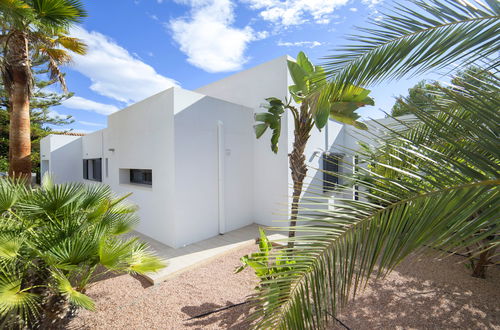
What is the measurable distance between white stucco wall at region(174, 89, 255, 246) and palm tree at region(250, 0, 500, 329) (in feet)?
19.5

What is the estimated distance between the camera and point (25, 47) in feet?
22.2

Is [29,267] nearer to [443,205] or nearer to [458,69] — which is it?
[443,205]

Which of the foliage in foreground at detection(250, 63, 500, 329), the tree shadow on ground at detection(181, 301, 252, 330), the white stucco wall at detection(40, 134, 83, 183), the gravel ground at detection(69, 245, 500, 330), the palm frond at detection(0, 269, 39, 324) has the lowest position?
the tree shadow on ground at detection(181, 301, 252, 330)

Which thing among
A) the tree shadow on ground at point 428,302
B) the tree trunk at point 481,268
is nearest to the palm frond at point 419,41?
the tree shadow on ground at point 428,302

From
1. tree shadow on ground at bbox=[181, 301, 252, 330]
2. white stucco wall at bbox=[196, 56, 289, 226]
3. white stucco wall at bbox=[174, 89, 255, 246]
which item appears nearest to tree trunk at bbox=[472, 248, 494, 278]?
white stucco wall at bbox=[196, 56, 289, 226]

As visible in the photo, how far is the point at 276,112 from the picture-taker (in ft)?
16.4

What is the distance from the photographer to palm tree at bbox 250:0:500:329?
153 cm

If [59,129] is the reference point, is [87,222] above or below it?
below

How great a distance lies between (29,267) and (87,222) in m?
0.96

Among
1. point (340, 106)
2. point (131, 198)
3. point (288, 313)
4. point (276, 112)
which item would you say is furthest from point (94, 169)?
point (288, 313)

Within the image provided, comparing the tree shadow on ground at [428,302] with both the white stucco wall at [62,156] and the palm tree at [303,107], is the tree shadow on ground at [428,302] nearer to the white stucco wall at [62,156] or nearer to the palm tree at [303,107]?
the palm tree at [303,107]

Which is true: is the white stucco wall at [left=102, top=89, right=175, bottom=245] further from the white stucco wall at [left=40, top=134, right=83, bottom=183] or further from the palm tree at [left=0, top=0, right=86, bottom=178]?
the white stucco wall at [left=40, top=134, right=83, bottom=183]

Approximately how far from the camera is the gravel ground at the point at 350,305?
12.7ft

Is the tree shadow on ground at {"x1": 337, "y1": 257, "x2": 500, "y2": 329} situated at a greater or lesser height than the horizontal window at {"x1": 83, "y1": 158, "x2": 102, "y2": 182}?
lesser
